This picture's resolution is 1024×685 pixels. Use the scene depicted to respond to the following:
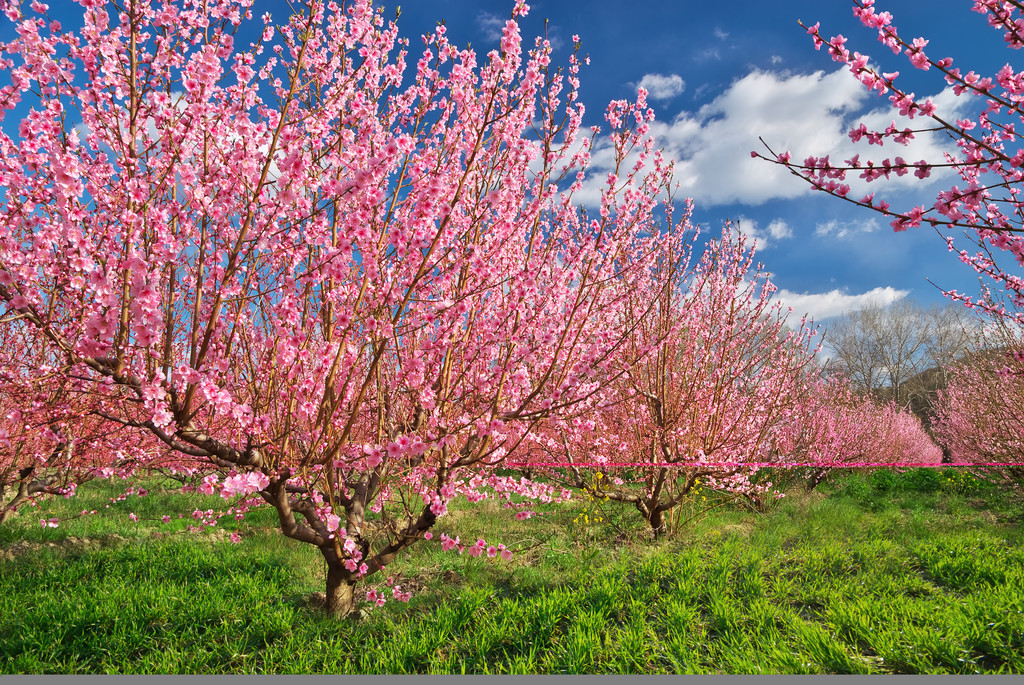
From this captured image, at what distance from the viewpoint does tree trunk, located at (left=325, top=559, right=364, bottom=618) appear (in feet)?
15.5

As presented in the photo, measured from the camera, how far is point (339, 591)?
4.78 meters

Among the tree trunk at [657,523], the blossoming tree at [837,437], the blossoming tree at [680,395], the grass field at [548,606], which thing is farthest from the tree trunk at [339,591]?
the blossoming tree at [837,437]

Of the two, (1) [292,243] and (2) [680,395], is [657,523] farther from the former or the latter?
(1) [292,243]

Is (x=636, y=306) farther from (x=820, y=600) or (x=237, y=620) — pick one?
(x=237, y=620)

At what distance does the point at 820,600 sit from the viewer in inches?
190

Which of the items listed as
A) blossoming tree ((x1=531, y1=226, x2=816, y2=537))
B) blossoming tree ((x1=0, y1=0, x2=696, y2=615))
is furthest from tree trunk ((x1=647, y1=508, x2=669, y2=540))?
blossoming tree ((x1=0, y1=0, x2=696, y2=615))

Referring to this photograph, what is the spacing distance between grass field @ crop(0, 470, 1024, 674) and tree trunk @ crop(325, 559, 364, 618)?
12 cm

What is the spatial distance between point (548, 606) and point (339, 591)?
1.74m

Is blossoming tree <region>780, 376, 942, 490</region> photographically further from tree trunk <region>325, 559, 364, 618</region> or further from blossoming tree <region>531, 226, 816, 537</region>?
tree trunk <region>325, 559, 364, 618</region>

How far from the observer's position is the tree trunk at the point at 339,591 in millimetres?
4711

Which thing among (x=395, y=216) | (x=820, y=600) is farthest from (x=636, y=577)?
(x=395, y=216)

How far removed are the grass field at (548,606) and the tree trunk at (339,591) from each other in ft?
0.39

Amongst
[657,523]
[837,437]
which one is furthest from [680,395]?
[837,437]

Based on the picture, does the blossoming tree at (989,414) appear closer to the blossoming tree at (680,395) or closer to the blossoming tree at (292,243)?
the blossoming tree at (680,395)
